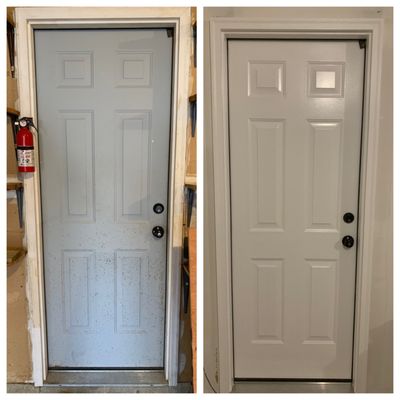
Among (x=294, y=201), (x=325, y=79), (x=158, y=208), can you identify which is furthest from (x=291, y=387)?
(x=325, y=79)

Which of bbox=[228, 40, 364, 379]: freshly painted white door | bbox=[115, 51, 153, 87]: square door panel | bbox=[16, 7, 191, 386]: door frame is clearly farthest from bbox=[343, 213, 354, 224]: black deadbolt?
bbox=[115, 51, 153, 87]: square door panel

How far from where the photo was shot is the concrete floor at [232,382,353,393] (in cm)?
147

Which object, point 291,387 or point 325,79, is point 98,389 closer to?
point 291,387

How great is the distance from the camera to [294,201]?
1.40 meters

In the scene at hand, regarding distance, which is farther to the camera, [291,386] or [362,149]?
[291,386]

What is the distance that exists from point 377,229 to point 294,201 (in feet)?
1.07

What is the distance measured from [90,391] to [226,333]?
2.20ft

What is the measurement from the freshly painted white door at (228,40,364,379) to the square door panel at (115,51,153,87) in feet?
1.12

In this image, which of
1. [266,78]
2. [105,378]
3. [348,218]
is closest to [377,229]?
[348,218]

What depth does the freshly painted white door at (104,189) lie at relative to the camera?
1.37 m

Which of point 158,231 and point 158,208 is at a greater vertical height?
point 158,208

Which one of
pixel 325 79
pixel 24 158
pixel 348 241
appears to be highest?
pixel 325 79

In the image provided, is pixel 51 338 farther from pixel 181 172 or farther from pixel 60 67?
pixel 60 67
